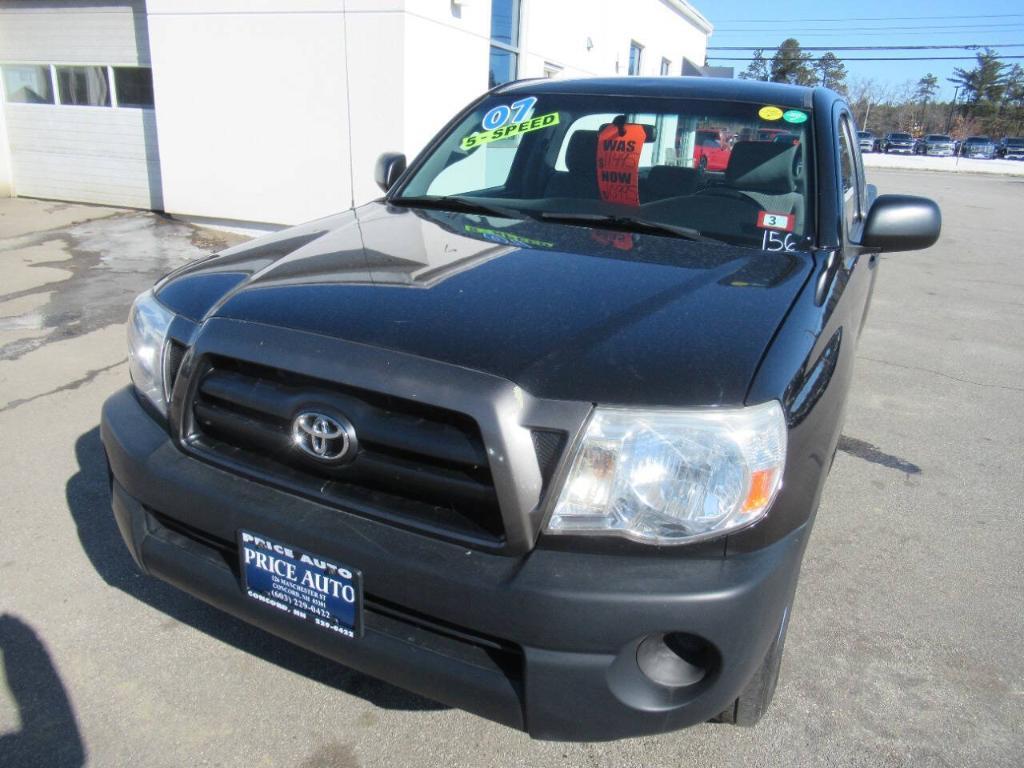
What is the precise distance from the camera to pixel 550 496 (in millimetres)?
1589

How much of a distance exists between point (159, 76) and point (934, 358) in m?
8.62

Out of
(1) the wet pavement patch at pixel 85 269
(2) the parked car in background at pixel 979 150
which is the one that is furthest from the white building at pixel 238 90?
(2) the parked car in background at pixel 979 150

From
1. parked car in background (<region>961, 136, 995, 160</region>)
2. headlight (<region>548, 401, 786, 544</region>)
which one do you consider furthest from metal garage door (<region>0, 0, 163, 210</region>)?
parked car in background (<region>961, 136, 995, 160</region>)

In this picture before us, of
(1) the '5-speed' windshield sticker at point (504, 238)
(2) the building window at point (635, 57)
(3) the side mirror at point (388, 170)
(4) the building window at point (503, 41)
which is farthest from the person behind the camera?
(2) the building window at point (635, 57)

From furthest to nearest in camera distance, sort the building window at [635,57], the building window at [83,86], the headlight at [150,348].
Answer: the building window at [635,57] → the building window at [83,86] → the headlight at [150,348]

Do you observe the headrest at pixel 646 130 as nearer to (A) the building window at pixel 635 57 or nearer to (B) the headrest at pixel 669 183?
(B) the headrest at pixel 669 183

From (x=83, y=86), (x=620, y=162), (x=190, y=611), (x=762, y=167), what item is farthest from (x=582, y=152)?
(x=83, y=86)

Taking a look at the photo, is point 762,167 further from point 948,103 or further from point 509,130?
point 948,103

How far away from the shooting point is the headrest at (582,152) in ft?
9.97

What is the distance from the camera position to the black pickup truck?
158 cm

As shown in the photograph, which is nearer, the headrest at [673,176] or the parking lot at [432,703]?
the parking lot at [432,703]

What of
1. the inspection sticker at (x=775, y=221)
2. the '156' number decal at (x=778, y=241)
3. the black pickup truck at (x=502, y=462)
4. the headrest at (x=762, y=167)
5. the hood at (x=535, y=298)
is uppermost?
the headrest at (x=762, y=167)

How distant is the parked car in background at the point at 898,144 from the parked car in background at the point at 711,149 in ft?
189

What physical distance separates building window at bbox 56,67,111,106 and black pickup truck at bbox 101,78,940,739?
9.75m
